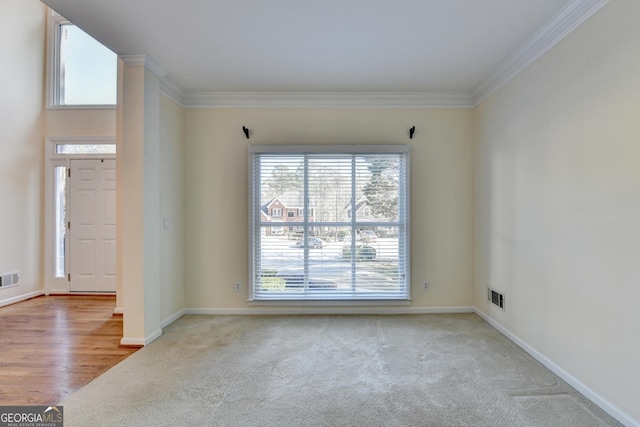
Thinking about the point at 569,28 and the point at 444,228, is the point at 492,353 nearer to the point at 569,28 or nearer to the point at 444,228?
the point at 444,228

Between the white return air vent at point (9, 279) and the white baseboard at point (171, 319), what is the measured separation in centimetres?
265

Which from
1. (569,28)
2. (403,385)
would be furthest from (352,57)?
(403,385)

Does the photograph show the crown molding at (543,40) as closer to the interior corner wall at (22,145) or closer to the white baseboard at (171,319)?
the white baseboard at (171,319)

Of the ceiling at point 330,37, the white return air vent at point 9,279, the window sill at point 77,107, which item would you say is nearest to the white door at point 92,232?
the white return air vent at point 9,279

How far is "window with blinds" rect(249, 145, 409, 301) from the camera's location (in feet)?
12.7

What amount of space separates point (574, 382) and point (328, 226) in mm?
2638

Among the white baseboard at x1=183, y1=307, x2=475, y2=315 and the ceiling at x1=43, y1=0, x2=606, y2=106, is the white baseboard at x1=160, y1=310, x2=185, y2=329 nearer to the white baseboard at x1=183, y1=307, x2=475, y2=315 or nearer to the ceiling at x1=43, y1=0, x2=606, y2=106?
the white baseboard at x1=183, y1=307, x2=475, y2=315

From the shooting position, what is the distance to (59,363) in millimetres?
2629

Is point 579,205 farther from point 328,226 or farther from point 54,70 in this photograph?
point 54,70

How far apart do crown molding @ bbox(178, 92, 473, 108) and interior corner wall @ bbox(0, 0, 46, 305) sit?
2720 millimetres

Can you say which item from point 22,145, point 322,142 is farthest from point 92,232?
point 322,142

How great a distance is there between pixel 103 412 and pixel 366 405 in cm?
170

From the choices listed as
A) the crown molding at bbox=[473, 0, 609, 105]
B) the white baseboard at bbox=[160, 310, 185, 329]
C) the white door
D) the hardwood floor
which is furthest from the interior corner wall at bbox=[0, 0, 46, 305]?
the crown molding at bbox=[473, 0, 609, 105]

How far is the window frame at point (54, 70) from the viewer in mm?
4770
